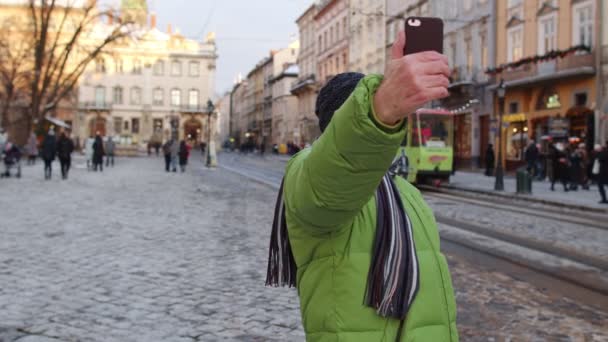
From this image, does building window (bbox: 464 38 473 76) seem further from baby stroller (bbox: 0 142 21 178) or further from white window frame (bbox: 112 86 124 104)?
white window frame (bbox: 112 86 124 104)

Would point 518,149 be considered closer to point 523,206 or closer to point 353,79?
point 523,206

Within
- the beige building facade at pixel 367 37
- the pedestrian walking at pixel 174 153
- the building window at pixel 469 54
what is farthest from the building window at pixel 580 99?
the beige building facade at pixel 367 37

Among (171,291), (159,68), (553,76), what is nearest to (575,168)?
(553,76)

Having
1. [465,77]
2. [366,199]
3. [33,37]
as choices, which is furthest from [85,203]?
[33,37]

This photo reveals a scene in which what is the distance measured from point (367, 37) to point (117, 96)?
153 feet

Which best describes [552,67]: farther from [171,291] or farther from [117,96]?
[117,96]

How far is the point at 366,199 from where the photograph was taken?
5.11 ft

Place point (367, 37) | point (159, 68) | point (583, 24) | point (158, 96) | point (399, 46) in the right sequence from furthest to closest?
point (158, 96) → point (159, 68) → point (367, 37) → point (583, 24) → point (399, 46)

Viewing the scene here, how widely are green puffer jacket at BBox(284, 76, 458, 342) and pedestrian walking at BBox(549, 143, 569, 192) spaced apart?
71.1 ft

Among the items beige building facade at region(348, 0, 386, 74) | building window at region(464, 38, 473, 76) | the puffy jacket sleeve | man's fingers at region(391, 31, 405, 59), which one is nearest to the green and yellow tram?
building window at region(464, 38, 473, 76)

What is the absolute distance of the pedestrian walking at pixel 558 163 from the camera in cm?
2264

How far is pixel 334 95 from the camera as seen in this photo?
6.38 feet

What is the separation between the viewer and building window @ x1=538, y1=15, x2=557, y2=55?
94.5 ft

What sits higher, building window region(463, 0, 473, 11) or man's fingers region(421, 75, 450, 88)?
building window region(463, 0, 473, 11)
